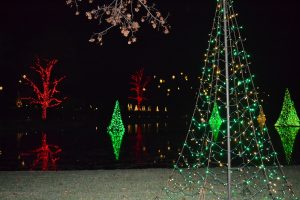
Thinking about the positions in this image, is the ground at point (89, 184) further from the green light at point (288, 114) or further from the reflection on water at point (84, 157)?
the green light at point (288, 114)

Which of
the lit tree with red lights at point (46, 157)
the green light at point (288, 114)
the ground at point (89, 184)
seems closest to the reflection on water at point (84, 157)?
the lit tree with red lights at point (46, 157)

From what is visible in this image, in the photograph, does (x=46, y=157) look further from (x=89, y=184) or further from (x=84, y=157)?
(x=89, y=184)

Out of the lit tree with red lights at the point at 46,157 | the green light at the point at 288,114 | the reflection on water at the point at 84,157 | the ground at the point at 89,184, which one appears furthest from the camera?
the green light at the point at 288,114

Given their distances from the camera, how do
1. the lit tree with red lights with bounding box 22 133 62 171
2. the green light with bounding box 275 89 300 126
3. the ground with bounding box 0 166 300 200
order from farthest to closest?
the green light with bounding box 275 89 300 126 < the lit tree with red lights with bounding box 22 133 62 171 < the ground with bounding box 0 166 300 200

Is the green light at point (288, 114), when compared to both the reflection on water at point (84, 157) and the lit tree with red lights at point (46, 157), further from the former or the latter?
the lit tree with red lights at point (46, 157)

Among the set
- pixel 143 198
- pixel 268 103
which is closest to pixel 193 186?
pixel 143 198

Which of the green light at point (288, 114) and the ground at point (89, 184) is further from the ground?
the green light at point (288, 114)

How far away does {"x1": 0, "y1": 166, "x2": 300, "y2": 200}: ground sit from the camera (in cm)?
835

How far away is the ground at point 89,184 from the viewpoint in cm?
835

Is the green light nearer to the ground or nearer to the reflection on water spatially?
the reflection on water

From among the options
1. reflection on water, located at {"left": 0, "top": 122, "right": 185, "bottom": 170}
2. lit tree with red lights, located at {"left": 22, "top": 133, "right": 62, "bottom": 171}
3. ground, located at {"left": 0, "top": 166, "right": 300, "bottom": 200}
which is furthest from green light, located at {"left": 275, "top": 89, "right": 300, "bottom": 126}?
ground, located at {"left": 0, "top": 166, "right": 300, "bottom": 200}

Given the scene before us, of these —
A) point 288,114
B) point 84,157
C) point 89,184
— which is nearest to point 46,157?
point 84,157

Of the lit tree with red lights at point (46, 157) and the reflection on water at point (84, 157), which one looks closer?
the lit tree with red lights at point (46, 157)

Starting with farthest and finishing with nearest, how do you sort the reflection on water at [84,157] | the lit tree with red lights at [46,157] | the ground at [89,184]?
the reflection on water at [84,157], the lit tree with red lights at [46,157], the ground at [89,184]
